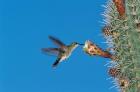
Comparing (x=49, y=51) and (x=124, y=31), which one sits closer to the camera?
(x=124, y=31)

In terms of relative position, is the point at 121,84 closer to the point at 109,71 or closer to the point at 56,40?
the point at 109,71

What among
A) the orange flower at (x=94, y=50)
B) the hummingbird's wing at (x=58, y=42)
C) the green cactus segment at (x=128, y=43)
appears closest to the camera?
the green cactus segment at (x=128, y=43)

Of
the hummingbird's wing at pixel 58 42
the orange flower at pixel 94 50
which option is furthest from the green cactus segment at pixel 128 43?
the hummingbird's wing at pixel 58 42

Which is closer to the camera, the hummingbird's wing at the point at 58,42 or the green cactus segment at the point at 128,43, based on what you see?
the green cactus segment at the point at 128,43

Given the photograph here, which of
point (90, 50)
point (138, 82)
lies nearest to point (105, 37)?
point (90, 50)

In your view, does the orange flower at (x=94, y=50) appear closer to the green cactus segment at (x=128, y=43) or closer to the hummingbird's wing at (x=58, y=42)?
the green cactus segment at (x=128, y=43)

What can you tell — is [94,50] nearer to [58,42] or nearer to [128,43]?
[58,42]

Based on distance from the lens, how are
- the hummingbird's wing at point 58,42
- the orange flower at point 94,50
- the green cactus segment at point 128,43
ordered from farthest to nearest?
the hummingbird's wing at point 58,42 → the orange flower at point 94,50 → the green cactus segment at point 128,43

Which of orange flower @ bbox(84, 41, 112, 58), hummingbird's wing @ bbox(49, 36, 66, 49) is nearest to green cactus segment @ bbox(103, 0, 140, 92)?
orange flower @ bbox(84, 41, 112, 58)

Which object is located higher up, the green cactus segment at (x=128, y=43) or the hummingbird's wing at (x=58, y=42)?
the hummingbird's wing at (x=58, y=42)
